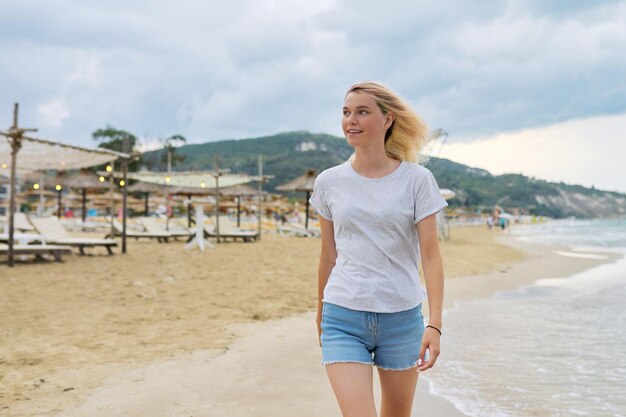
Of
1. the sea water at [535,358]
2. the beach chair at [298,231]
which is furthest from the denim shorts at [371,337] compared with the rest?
the beach chair at [298,231]

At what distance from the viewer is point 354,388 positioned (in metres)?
1.63

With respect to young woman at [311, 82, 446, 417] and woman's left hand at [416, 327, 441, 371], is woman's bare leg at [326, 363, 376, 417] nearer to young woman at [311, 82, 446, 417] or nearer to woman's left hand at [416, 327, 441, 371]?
young woman at [311, 82, 446, 417]

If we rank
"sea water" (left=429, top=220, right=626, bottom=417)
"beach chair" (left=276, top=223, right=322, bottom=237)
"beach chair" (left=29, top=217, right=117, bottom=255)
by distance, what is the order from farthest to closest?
"beach chair" (left=276, top=223, right=322, bottom=237) < "beach chair" (left=29, top=217, right=117, bottom=255) < "sea water" (left=429, top=220, right=626, bottom=417)

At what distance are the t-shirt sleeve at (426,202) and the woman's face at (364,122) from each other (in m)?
0.21

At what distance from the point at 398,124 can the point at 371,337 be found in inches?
27.8

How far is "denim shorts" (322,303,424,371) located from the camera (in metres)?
1.68

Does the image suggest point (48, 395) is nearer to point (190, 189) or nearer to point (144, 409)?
point (144, 409)

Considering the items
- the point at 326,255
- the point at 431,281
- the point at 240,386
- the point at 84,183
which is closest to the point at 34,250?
the point at 240,386

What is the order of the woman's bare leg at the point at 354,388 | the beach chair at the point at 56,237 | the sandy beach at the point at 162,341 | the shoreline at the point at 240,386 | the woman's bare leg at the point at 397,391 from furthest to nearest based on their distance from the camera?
the beach chair at the point at 56,237 → the sandy beach at the point at 162,341 → the shoreline at the point at 240,386 → the woman's bare leg at the point at 397,391 → the woman's bare leg at the point at 354,388

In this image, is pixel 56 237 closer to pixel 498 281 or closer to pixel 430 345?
pixel 498 281

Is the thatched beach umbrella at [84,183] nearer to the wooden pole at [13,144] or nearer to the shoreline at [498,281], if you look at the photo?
the wooden pole at [13,144]

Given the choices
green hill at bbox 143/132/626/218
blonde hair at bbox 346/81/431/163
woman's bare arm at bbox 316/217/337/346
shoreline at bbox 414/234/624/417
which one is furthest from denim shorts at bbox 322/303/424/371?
green hill at bbox 143/132/626/218

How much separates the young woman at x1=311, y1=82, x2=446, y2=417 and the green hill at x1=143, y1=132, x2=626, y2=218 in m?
98.0

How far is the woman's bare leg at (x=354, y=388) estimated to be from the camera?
5.31 ft
